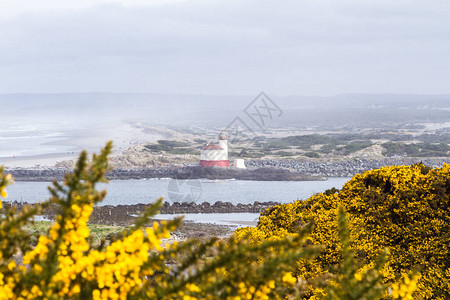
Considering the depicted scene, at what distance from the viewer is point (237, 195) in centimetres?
5597

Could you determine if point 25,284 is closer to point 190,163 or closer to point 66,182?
point 66,182

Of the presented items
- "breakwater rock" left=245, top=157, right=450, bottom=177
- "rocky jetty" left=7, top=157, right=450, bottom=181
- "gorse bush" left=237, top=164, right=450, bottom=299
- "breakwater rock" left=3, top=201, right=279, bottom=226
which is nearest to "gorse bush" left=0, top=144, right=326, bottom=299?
"gorse bush" left=237, top=164, right=450, bottom=299

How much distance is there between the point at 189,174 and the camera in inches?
2776

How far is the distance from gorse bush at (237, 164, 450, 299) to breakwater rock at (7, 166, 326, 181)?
5643 cm

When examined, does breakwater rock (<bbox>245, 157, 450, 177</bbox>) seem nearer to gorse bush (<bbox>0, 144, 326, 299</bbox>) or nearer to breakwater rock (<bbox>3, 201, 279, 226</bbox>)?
breakwater rock (<bbox>3, 201, 279, 226</bbox>)

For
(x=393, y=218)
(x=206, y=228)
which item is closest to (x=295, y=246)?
(x=393, y=218)

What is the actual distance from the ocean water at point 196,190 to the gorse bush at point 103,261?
46.5 metres

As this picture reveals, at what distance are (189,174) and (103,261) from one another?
6703 cm

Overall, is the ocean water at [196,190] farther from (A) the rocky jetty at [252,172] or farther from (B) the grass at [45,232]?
(B) the grass at [45,232]

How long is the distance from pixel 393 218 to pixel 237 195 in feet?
147

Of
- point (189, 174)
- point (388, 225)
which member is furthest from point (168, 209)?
point (388, 225)

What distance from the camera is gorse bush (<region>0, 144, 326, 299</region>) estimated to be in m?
3.29

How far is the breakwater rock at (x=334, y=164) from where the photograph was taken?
75.1 meters

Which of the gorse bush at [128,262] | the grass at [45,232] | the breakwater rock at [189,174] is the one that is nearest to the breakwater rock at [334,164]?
the breakwater rock at [189,174]
